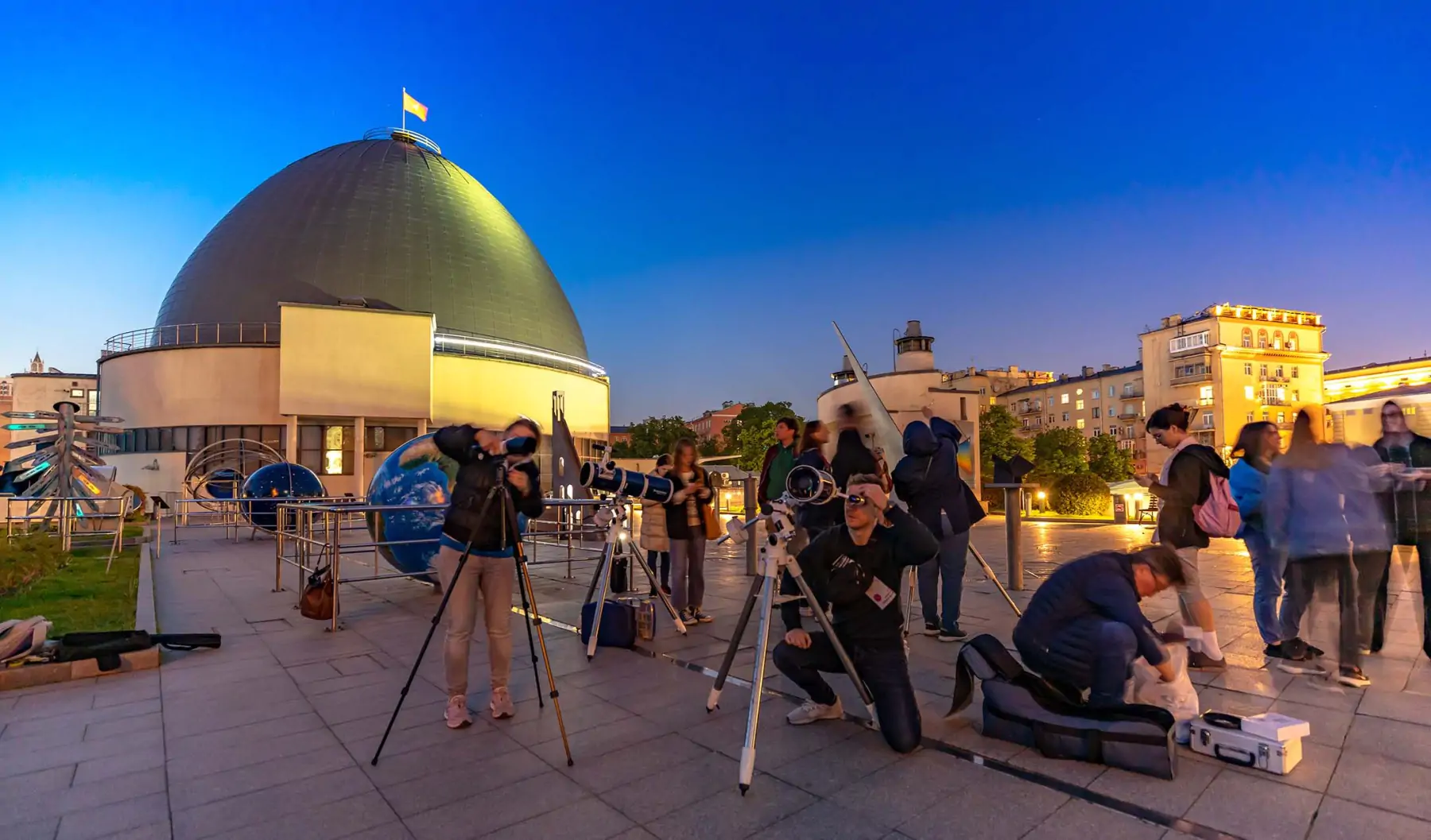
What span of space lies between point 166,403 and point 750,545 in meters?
43.3

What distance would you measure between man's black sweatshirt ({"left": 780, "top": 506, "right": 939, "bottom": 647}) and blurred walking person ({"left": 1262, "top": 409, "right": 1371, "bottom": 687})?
3.64m

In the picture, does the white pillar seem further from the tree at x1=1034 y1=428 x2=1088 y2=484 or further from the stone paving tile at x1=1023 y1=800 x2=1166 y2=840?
the tree at x1=1034 y1=428 x2=1088 y2=484

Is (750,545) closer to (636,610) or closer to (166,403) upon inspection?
(636,610)

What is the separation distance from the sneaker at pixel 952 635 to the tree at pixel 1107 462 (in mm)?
59749

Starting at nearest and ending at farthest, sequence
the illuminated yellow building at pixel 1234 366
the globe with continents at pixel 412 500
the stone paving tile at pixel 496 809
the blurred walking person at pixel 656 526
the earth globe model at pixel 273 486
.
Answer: the stone paving tile at pixel 496 809
the blurred walking person at pixel 656 526
the globe with continents at pixel 412 500
the earth globe model at pixel 273 486
the illuminated yellow building at pixel 1234 366

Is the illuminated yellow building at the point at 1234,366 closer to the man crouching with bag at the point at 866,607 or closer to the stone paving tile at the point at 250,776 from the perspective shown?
the man crouching with bag at the point at 866,607

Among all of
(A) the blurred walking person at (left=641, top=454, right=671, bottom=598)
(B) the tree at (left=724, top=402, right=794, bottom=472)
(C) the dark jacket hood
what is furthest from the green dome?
(C) the dark jacket hood

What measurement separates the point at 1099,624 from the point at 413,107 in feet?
237

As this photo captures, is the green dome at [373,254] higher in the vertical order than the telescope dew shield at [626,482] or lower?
higher

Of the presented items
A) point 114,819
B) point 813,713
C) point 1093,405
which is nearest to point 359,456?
point 114,819

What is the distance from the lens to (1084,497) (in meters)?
33.3

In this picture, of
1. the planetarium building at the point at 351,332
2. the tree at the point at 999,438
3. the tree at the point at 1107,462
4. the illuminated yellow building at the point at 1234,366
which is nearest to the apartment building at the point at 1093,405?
the illuminated yellow building at the point at 1234,366

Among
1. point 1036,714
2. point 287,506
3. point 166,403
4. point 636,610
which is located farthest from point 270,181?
point 1036,714

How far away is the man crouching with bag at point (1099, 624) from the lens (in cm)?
427
